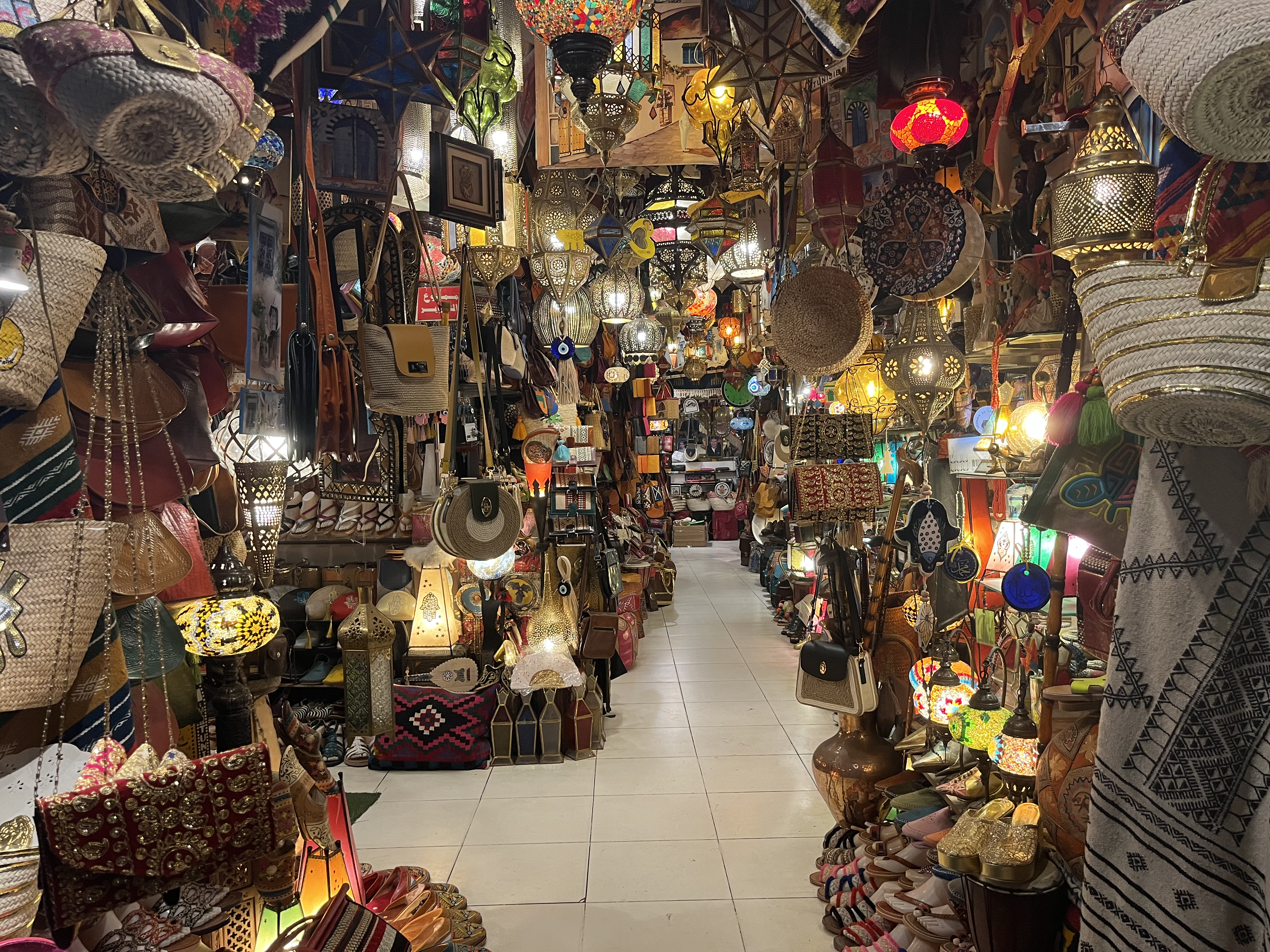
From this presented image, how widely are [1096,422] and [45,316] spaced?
1.56 meters

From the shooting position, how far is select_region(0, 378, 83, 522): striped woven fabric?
3.86ft

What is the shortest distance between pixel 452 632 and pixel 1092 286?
186 inches

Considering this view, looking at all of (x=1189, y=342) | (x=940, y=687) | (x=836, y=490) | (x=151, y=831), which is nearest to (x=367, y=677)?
(x=836, y=490)

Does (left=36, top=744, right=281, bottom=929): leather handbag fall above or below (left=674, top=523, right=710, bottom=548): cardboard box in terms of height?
above

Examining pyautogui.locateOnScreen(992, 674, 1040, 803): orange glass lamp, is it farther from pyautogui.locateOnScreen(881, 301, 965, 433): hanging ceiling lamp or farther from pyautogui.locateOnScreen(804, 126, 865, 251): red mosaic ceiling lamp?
pyautogui.locateOnScreen(804, 126, 865, 251): red mosaic ceiling lamp

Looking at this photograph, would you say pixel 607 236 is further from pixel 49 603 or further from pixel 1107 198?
pixel 49 603

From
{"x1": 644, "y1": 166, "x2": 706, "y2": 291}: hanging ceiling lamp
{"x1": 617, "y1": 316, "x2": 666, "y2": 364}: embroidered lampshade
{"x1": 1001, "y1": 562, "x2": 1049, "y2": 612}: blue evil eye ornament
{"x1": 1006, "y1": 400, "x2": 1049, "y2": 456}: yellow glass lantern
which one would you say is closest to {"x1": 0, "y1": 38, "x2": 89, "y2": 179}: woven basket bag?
{"x1": 1001, "y1": 562, "x2": 1049, "y2": 612}: blue evil eye ornament

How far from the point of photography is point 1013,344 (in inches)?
106

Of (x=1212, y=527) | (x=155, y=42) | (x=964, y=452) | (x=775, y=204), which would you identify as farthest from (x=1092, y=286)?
(x=775, y=204)

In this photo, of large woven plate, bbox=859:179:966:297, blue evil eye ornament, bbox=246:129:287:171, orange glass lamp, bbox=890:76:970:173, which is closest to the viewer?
blue evil eye ornament, bbox=246:129:287:171

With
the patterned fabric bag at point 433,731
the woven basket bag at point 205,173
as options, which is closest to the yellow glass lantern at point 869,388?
the patterned fabric bag at point 433,731

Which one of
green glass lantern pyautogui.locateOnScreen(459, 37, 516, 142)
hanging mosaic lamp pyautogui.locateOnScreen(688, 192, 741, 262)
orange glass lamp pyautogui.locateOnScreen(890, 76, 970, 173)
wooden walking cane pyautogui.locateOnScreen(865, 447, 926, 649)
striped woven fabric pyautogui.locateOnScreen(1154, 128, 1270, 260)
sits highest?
green glass lantern pyautogui.locateOnScreen(459, 37, 516, 142)

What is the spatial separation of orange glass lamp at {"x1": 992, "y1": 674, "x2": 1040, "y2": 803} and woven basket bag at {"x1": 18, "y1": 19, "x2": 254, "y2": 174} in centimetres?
225

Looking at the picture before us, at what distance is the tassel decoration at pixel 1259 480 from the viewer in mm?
1021
